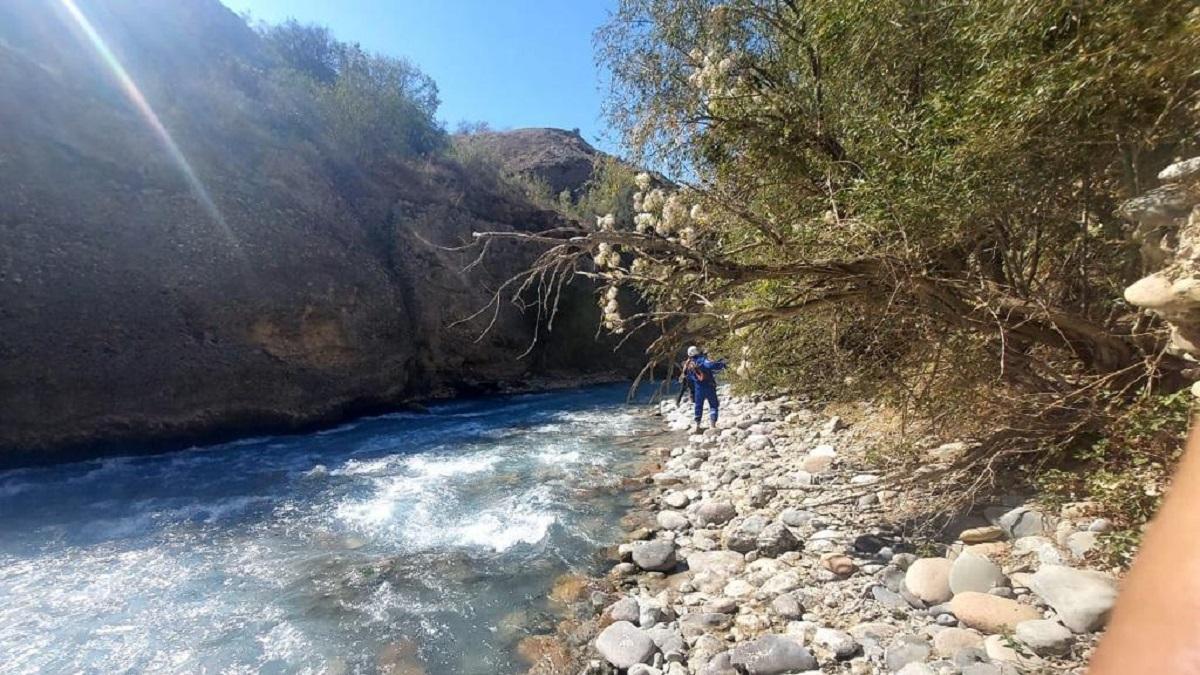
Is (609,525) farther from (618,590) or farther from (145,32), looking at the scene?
(145,32)

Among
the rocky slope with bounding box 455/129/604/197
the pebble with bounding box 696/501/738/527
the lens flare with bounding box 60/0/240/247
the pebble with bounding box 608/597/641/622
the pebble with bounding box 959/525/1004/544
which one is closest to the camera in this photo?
the pebble with bounding box 959/525/1004/544

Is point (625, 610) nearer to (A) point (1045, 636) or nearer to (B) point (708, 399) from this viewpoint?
(A) point (1045, 636)

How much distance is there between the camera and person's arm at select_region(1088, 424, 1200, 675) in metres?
0.52

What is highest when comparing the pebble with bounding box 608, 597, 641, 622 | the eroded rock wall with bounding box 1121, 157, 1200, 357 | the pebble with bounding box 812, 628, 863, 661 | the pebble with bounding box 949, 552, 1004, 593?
the eroded rock wall with bounding box 1121, 157, 1200, 357

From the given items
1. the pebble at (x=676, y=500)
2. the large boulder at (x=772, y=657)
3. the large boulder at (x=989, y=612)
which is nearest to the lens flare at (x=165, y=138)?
the pebble at (x=676, y=500)

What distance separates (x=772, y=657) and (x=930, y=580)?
1.11m

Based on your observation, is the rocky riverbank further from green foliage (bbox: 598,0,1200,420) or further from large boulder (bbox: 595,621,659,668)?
green foliage (bbox: 598,0,1200,420)

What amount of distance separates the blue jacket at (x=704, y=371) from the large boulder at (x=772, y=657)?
5.63 m

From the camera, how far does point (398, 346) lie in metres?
15.5

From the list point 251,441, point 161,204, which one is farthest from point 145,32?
point 251,441

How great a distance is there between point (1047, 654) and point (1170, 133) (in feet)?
8.70

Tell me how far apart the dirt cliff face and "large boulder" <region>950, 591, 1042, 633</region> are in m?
5.99

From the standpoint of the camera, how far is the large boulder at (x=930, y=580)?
3.11 m

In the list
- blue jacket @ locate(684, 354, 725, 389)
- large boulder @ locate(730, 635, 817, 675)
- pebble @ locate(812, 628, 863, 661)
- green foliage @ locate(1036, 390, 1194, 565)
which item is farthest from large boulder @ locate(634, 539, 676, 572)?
blue jacket @ locate(684, 354, 725, 389)
